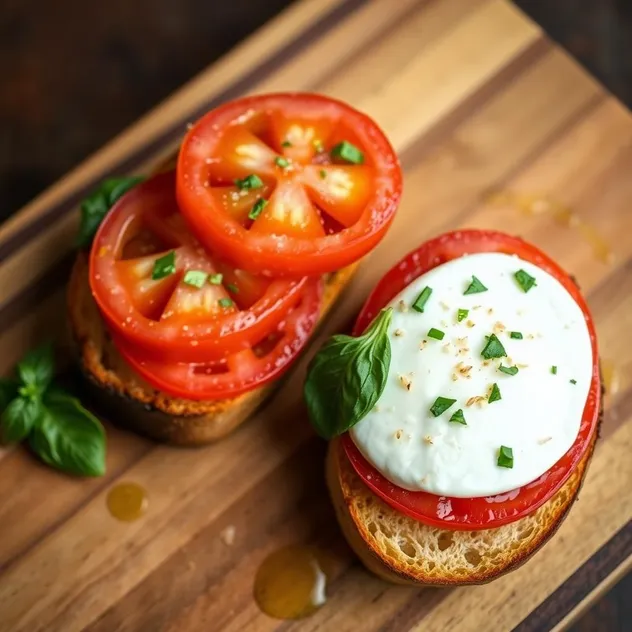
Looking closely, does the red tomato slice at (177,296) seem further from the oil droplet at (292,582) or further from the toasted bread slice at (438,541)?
the oil droplet at (292,582)

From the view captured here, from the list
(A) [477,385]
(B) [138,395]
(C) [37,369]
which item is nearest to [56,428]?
(C) [37,369]

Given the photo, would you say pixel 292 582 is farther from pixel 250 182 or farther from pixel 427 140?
pixel 427 140

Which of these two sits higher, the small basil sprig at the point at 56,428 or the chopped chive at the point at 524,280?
the chopped chive at the point at 524,280

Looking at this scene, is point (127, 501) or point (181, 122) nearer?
point (127, 501)

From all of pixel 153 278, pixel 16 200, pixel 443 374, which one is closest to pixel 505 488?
pixel 443 374

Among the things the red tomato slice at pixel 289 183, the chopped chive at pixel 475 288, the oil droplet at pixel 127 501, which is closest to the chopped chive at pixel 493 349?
the chopped chive at pixel 475 288

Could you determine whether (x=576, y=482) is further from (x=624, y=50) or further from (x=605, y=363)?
(x=624, y=50)

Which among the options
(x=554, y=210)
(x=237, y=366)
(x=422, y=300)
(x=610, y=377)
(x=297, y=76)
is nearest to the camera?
(x=422, y=300)

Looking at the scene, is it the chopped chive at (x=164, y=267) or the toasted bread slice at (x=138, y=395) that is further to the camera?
the toasted bread slice at (x=138, y=395)
